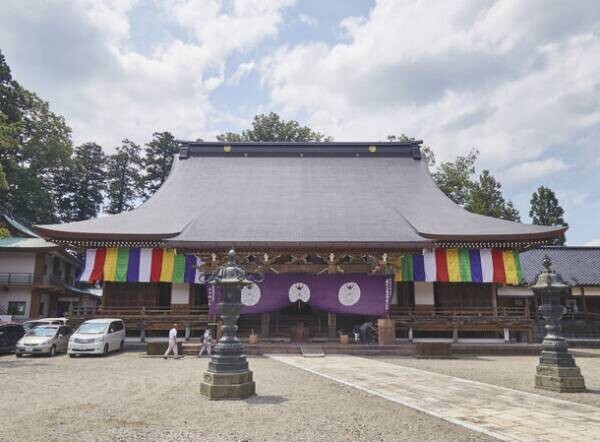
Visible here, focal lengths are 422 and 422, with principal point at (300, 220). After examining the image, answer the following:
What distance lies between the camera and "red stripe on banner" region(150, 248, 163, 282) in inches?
765

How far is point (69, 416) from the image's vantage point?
23.1ft

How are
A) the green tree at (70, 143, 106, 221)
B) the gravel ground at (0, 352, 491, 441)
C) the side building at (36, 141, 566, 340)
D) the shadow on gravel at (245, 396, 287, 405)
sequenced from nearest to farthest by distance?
the gravel ground at (0, 352, 491, 441) < the shadow on gravel at (245, 396, 287, 405) < the side building at (36, 141, 566, 340) < the green tree at (70, 143, 106, 221)

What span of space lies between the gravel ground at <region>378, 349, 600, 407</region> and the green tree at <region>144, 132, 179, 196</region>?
44135mm

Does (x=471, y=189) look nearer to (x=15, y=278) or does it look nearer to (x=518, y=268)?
(x=518, y=268)

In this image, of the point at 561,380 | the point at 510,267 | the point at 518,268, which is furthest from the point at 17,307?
the point at 561,380

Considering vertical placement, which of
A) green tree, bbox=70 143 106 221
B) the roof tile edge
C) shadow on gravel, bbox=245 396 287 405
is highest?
green tree, bbox=70 143 106 221

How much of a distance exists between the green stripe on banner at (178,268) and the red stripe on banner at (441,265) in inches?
466

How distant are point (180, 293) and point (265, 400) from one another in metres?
12.9

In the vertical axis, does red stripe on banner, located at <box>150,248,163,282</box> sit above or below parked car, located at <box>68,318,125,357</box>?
above

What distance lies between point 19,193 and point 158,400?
119 ft

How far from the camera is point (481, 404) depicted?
7.94 metres

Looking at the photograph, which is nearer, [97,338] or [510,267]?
[97,338]

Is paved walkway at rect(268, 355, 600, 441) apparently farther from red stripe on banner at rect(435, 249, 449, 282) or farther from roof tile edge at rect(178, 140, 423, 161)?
roof tile edge at rect(178, 140, 423, 161)

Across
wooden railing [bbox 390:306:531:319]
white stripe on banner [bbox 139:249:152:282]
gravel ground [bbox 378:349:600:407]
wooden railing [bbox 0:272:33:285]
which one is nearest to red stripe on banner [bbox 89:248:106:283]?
white stripe on banner [bbox 139:249:152:282]
